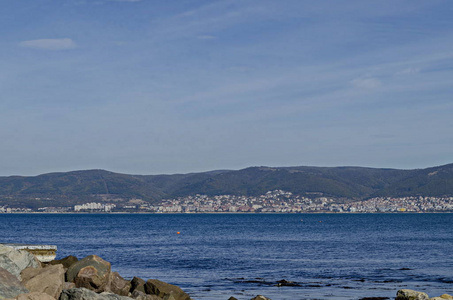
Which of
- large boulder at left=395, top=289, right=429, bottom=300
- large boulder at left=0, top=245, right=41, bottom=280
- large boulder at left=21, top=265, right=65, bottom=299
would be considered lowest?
large boulder at left=395, top=289, right=429, bottom=300

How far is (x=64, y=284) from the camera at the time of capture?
2109 centimetres

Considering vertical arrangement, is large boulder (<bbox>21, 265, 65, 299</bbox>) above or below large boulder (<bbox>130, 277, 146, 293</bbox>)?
above

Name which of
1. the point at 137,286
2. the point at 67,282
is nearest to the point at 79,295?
the point at 67,282

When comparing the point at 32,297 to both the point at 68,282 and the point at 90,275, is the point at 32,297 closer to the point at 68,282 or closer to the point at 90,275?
the point at 68,282

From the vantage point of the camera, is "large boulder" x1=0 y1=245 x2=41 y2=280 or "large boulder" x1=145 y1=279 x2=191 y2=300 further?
"large boulder" x1=145 y1=279 x2=191 y2=300

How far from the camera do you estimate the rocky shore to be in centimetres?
1881

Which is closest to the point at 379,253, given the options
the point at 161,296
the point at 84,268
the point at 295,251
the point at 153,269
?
the point at 295,251

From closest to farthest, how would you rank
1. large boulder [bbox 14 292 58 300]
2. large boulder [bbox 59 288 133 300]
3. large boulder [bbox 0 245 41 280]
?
large boulder [bbox 14 292 58 300]
large boulder [bbox 59 288 133 300]
large boulder [bbox 0 245 41 280]

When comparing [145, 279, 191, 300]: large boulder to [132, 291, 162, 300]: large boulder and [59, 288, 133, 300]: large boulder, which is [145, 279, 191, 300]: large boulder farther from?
[59, 288, 133, 300]: large boulder

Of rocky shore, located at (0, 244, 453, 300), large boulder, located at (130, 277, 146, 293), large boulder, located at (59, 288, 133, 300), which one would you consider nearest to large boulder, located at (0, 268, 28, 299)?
rocky shore, located at (0, 244, 453, 300)

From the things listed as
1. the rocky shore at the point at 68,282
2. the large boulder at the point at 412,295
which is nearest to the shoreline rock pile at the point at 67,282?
the rocky shore at the point at 68,282

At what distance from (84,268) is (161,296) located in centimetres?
416

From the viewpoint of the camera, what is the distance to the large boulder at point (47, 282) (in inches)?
795

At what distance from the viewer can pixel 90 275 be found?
75.4 feet
